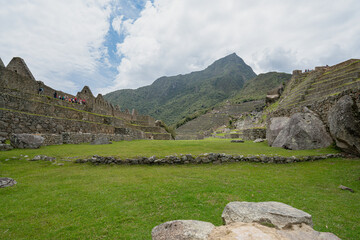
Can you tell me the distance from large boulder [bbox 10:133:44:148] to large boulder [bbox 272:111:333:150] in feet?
65.8

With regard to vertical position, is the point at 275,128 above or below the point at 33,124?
below

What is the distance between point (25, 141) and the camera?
11.9m

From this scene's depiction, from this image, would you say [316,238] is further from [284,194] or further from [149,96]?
[149,96]

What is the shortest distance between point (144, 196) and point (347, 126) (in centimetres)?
1221

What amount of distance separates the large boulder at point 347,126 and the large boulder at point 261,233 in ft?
36.1

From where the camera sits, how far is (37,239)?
3.65m

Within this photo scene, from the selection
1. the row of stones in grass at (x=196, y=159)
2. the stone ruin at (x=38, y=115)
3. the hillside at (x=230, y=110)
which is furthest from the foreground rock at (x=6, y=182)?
the hillside at (x=230, y=110)

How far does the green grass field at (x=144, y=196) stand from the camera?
4.14m

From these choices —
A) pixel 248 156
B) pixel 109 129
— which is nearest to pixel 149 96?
pixel 109 129

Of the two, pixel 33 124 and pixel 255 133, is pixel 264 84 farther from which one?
pixel 33 124

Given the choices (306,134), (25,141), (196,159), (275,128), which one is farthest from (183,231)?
(275,128)

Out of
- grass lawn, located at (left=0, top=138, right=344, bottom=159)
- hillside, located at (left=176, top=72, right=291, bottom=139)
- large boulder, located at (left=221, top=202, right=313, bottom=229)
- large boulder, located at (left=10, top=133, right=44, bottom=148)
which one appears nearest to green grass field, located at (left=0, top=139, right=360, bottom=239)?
grass lawn, located at (left=0, top=138, right=344, bottom=159)

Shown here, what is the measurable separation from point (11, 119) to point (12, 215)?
1314 centimetres

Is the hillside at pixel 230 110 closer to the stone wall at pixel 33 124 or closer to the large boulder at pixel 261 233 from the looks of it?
the stone wall at pixel 33 124
